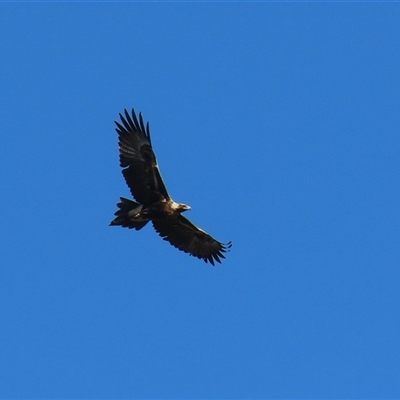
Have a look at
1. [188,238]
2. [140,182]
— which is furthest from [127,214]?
[188,238]

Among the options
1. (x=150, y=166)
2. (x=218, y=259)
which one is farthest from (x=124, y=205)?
(x=218, y=259)

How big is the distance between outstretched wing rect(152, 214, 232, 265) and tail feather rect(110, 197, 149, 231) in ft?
3.81

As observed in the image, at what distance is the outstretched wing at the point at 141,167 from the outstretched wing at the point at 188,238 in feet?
3.35

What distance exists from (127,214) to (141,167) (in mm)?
1207

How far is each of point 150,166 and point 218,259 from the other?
406 cm

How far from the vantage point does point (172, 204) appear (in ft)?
84.5

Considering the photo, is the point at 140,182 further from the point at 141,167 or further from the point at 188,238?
the point at 188,238

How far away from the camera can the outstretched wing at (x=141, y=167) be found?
25484mm

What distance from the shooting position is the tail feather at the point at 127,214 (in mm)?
25266

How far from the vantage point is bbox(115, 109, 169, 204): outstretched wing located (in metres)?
25.5

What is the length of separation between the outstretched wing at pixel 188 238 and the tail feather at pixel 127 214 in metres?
1.16

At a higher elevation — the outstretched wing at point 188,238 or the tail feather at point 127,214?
the outstretched wing at point 188,238

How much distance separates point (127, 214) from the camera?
25.3 metres

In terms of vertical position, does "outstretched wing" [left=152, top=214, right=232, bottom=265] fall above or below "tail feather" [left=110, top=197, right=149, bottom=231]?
above
